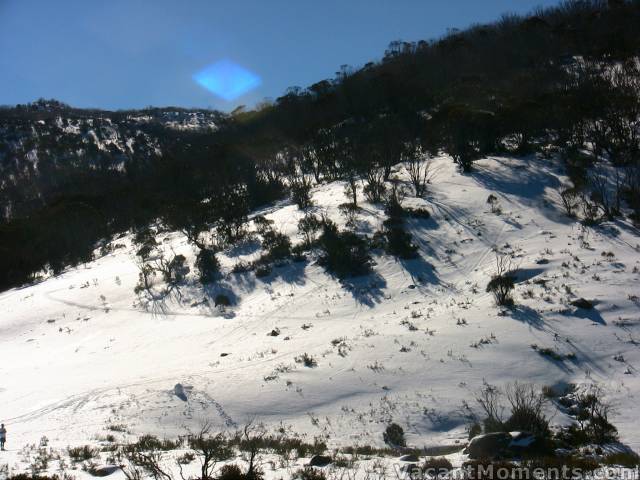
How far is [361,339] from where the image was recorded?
1173cm

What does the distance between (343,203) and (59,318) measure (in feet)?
44.8

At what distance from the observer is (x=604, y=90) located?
74.7 feet

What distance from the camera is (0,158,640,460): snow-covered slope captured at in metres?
9.02

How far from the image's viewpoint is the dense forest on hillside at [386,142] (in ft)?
70.5

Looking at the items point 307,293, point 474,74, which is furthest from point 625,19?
point 307,293

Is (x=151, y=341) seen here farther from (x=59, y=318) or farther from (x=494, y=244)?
(x=494, y=244)

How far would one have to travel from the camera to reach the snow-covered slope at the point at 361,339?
29.6 feet

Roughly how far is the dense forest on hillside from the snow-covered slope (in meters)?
2.98

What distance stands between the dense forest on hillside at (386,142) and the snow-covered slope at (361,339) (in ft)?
9.77

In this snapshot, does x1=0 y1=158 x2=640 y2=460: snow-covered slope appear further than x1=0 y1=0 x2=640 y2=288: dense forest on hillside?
No

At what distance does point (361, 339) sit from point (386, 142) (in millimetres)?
15826

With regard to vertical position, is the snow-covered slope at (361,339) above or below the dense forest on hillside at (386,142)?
below

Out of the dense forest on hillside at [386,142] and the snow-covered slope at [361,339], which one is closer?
the snow-covered slope at [361,339]

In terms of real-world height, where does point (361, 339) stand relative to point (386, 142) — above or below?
below
